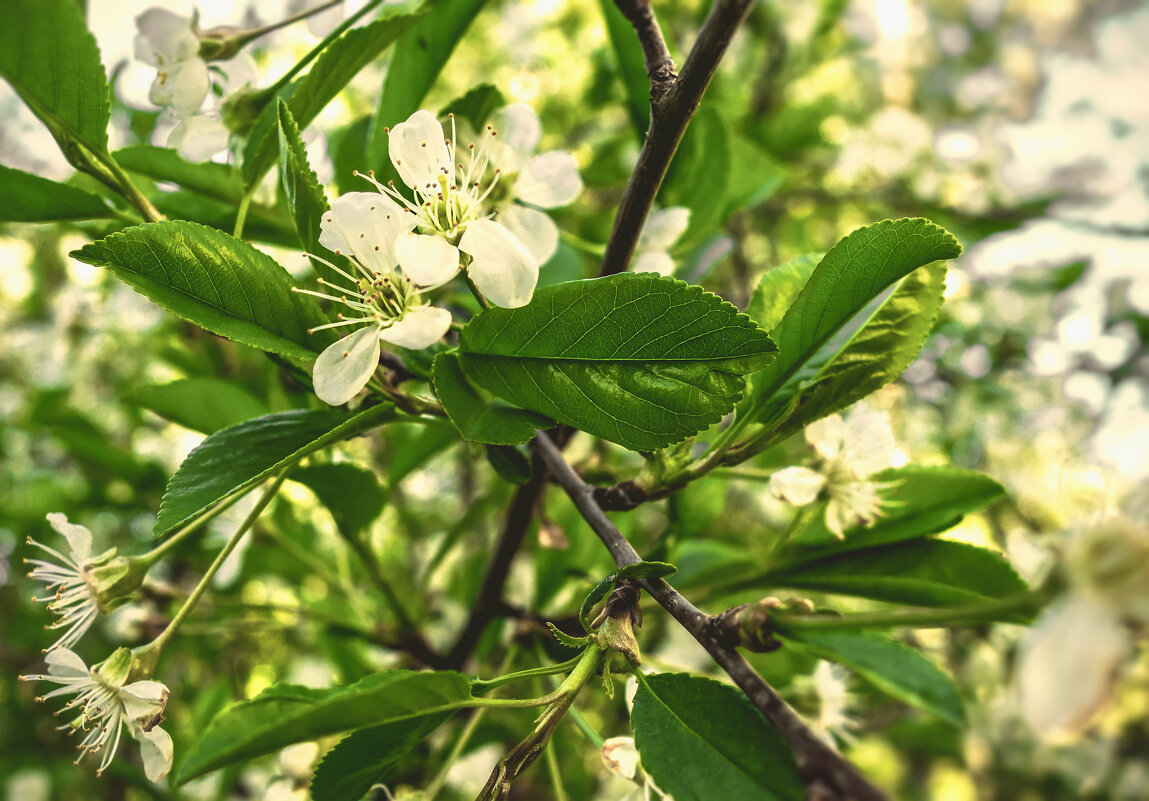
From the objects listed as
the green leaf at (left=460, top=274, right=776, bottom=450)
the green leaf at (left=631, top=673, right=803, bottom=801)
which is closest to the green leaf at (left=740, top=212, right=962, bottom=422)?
the green leaf at (left=460, top=274, right=776, bottom=450)

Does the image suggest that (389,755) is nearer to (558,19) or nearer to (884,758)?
(558,19)

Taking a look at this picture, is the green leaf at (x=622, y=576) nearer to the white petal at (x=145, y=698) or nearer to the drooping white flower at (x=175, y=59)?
the white petal at (x=145, y=698)

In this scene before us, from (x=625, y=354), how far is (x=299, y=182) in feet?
0.79

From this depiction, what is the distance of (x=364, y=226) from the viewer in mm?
516

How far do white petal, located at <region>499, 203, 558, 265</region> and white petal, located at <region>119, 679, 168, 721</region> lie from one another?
0.45 meters

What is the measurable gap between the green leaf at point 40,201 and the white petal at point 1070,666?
0.74 metres

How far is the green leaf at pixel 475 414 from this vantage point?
1.58ft

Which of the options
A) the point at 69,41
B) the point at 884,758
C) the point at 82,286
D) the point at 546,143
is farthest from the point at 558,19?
the point at 884,758

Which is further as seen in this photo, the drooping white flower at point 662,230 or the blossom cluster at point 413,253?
the drooping white flower at point 662,230

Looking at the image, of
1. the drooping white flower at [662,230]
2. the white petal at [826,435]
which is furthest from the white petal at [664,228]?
the white petal at [826,435]

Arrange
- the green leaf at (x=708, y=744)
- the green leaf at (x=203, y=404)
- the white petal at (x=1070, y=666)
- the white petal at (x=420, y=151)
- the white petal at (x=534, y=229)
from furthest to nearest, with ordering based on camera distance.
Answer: the green leaf at (x=203, y=404)
the white petal at (x=534, y=229)
the white petal at (x=420, y=151)
the green leaf at (x=708, y=744)
the white petal at (x=1070, y=666)

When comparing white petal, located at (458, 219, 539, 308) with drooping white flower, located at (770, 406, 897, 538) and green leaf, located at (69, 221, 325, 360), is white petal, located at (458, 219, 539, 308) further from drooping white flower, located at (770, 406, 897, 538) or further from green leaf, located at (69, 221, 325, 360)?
drooping white flower, located at (770, 406, 897, 538)

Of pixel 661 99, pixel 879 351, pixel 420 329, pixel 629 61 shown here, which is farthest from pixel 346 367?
pixel 629 61

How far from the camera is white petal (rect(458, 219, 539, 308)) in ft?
1.54
